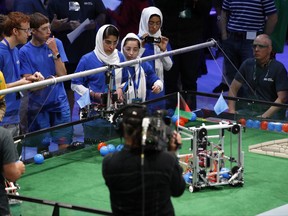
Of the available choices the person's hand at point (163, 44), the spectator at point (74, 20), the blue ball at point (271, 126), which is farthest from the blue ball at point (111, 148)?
the spectator at point (74, 20)

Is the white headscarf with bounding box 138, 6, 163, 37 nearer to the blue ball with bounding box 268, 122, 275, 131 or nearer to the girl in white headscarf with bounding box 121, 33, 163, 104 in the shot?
the girl in white headscarf with bounding box 121, 33, 163, 104

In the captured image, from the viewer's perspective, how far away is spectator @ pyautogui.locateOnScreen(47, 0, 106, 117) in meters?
11.1

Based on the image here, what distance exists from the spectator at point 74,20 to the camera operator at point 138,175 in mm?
5722

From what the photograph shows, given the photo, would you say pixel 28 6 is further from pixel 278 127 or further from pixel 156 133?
pixel 156 133

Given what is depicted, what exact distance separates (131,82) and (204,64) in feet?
18.0

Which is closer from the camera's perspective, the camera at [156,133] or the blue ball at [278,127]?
the camera at [156,133]

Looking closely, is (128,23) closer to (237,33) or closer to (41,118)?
(237,33)

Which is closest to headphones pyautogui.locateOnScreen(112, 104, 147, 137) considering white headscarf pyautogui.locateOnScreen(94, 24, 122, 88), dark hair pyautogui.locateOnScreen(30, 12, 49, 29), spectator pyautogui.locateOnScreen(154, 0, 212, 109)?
dark hair pyautogui.locateOnScreen(30, 12, 49, 29)

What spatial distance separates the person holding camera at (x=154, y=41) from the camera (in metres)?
9.99

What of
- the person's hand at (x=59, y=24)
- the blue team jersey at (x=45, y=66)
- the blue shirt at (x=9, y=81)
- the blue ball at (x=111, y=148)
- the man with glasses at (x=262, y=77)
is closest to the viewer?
the blue shirt at (x=9, y=81)

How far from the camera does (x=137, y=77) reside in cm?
928

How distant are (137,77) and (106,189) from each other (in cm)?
175

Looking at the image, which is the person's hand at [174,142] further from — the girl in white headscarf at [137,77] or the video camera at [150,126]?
the girl in white headscarf at [137,77]

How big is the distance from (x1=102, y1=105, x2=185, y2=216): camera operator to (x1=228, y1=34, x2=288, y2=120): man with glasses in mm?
4590
